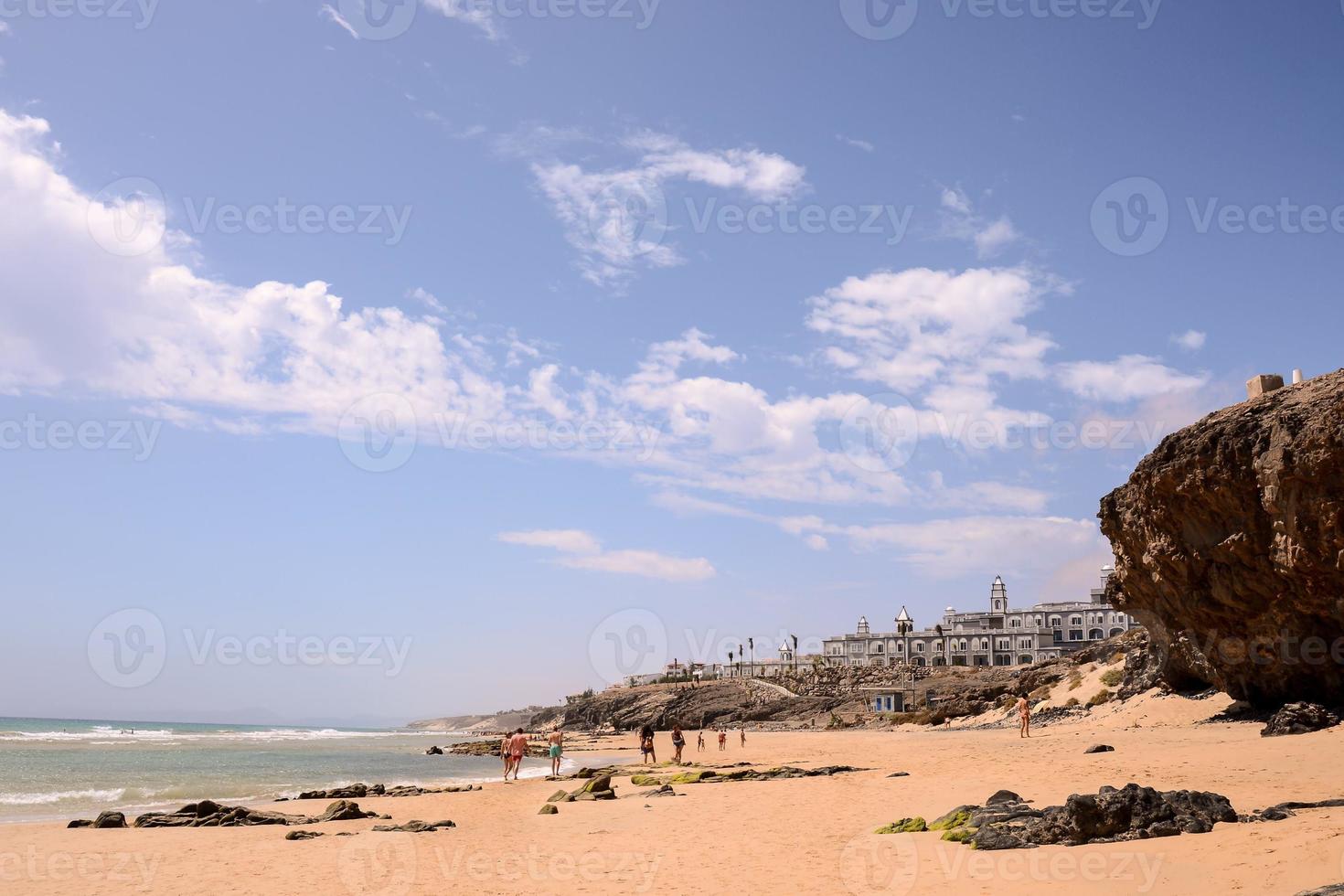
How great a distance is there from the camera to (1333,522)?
18.7 m

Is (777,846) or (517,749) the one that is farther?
Result: (517,749)

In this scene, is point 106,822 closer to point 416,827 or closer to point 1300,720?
point 416,827

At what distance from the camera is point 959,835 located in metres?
11.6

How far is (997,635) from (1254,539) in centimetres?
8402

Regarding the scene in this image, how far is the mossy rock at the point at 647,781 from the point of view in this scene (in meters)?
23.5

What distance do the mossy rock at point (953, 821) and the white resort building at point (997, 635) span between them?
261 feet

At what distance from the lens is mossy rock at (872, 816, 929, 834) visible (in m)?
12.7

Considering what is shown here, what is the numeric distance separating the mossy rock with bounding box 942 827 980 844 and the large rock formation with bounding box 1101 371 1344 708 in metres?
13.3

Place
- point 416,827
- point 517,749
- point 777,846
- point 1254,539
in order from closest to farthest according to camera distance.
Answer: point 777,846, point 416,827, point 1254,539, point 517,749

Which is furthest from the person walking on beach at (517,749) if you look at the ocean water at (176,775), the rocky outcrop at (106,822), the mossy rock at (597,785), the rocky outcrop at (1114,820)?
the rocky outcrop at (1114,820)

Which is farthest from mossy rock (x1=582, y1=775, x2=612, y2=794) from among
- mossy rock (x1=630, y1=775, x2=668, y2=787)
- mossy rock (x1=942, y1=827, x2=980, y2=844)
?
mossy rock (x1=942, y1=827, x2=980, y2=844)

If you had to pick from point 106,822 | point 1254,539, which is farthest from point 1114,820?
point 106,822

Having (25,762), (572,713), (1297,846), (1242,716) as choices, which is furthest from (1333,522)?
(572,713)

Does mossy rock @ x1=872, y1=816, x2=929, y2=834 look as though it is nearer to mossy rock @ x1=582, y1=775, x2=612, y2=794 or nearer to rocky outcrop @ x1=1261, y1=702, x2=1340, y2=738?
mossy rock @ x1=582, y1=775, x2=612, y2=794
